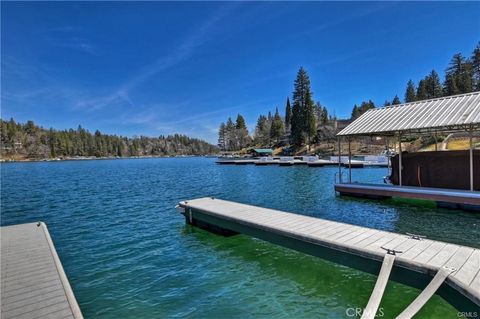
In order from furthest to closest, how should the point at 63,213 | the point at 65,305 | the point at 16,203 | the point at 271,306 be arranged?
the point at 16,203 < the point at 63,213 < the point at 271,306 < the point at 65,305

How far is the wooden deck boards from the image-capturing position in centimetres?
485

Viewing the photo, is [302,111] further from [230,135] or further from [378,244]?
[378,244]

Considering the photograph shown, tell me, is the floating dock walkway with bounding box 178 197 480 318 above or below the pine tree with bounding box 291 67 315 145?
below

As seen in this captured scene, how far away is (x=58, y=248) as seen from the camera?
9594 millimetres

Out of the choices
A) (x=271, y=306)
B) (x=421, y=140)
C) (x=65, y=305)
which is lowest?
(x=271, y=306)

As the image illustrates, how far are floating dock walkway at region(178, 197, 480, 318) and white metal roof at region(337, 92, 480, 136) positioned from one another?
30.9 ft

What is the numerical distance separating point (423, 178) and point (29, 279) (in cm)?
1821

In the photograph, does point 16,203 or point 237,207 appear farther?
point 16,203

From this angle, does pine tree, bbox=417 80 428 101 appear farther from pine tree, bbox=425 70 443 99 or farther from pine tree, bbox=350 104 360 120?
pine tree, bbox=350 104 360 120

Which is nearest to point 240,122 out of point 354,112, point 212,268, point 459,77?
point 354,112

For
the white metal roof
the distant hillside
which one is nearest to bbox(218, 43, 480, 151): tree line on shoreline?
the white metal roof

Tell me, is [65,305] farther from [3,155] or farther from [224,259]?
[3,155]

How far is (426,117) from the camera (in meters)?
14.9

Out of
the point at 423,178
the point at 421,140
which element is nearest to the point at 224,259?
the point at 423,178
